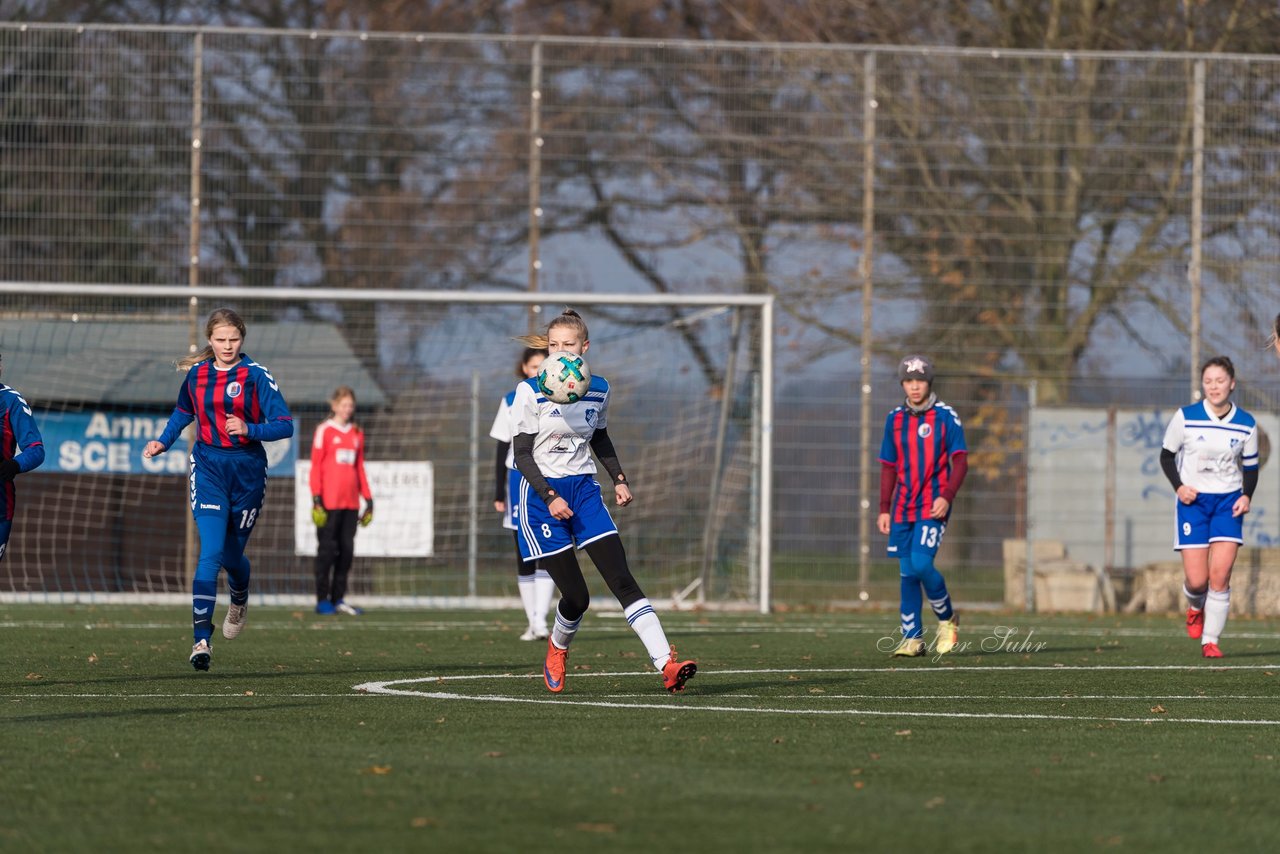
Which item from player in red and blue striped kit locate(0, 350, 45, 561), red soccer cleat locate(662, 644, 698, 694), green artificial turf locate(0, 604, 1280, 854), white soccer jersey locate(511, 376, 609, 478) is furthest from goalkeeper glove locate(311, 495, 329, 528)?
red soccer cleat locate(662, 644, 698, 694)

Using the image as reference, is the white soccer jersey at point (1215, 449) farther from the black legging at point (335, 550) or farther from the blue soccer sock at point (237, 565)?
the black legging at point (335, 550)

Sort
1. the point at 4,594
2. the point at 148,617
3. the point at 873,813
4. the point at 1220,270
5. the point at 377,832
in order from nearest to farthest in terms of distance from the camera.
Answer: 1. the point at 377,832
2. the point at 873,813
3. the point at 148,617
4. the point at 4,594
5. the point at 1220,270

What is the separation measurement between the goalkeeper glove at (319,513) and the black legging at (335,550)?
0.16 feet

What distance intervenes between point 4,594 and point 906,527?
10.1m

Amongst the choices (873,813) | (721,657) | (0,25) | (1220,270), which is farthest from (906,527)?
(0,25)

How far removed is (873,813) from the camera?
5535mm

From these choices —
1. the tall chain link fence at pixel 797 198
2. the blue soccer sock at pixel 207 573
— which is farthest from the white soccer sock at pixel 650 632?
the tall chain link fence at pixel 797 198

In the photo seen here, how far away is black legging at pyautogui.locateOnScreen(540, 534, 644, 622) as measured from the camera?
909cm

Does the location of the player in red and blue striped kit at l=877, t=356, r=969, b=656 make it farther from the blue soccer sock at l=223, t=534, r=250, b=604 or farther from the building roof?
the building roof

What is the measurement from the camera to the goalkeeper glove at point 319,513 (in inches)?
674

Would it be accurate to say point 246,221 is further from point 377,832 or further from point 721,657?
point 377,832

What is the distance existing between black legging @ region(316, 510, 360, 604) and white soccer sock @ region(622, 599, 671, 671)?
8573mm

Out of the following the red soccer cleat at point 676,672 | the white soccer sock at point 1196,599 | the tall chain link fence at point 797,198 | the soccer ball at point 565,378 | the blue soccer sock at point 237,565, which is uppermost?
the tall chain link fence at point 797,198

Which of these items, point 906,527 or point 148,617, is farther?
point 148,617
